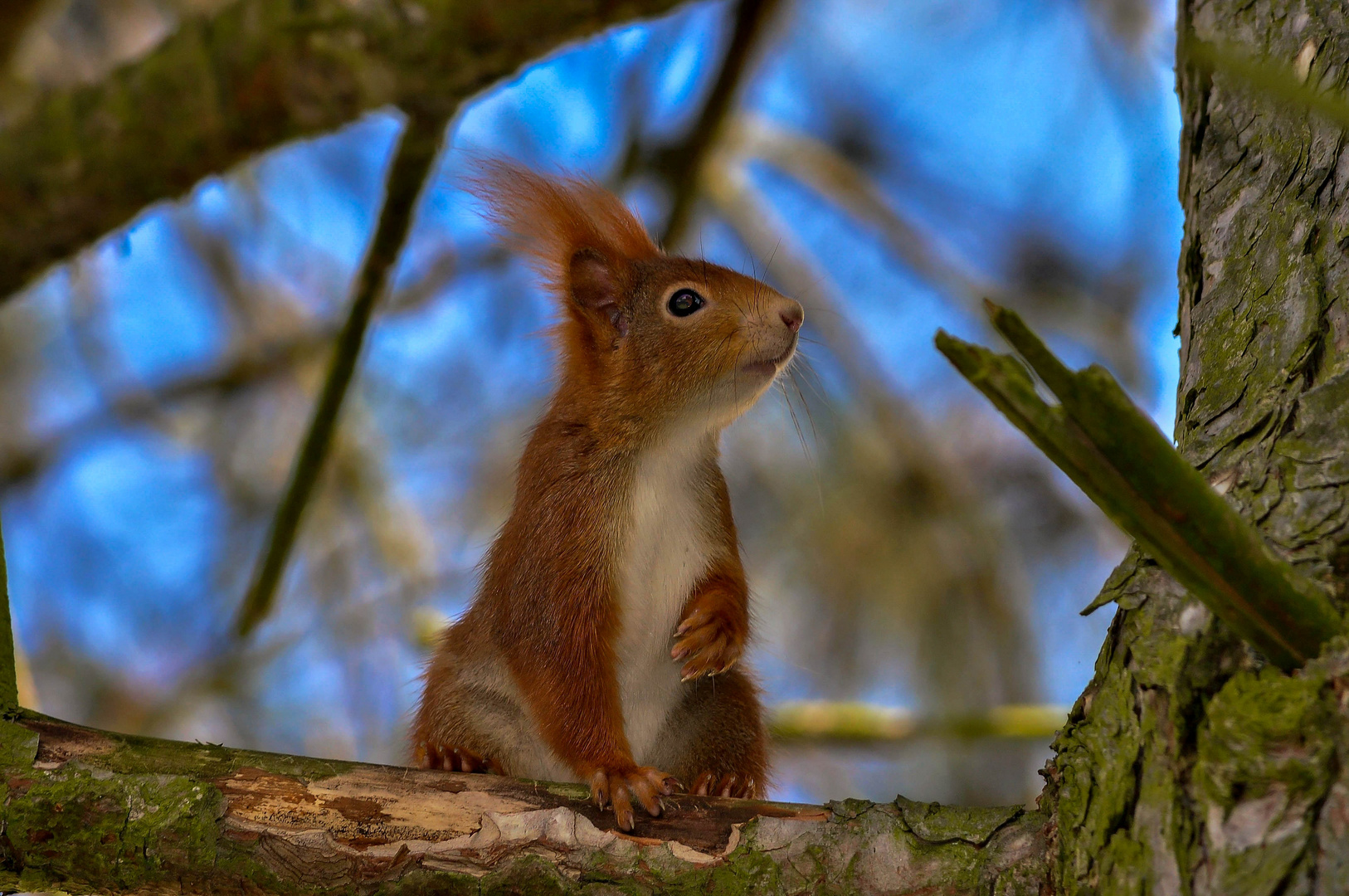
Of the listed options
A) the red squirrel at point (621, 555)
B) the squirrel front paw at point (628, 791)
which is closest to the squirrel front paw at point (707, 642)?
the red squirrel at point (621, 555)

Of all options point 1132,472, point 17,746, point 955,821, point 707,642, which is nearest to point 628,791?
point 955,821

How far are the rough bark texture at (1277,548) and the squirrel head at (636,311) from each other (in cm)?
99

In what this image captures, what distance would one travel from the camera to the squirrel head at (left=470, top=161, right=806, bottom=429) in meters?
2.75

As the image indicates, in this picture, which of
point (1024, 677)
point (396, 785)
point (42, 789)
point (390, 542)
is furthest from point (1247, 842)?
point (390, 542)

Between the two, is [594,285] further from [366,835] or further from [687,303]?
[366,835]

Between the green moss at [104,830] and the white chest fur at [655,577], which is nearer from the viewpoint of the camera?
the green moss at [104,830]

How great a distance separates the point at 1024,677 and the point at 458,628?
99.1 inches

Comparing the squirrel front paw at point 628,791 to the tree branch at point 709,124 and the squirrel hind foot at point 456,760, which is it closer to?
the squirrel hind foot at point 456,760

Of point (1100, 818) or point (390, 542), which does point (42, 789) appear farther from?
point (390, 542)

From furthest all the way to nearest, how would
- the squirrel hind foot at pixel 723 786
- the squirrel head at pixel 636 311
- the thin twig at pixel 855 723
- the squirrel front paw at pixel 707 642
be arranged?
the thin twig at pixel 855 723, the squirrel head at pixel 636 311, the squirrel hind foot at pixel 723 786, the squirrel front paw at pixel 707 642

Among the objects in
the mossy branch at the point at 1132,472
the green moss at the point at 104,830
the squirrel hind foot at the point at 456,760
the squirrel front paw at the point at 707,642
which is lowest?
the green moss at the point at 104,830

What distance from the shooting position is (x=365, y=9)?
2865 mm

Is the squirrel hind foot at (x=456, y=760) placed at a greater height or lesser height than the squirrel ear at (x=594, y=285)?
lesser

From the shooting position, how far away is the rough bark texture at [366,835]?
1671mm
